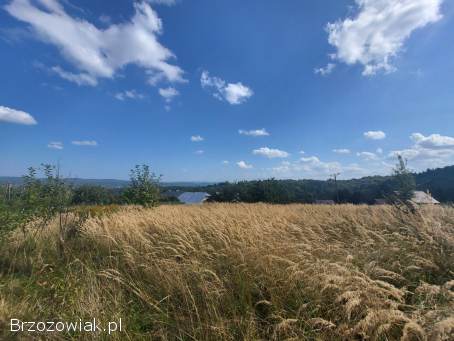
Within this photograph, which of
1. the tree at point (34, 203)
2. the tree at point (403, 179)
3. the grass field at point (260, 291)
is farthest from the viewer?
the tree at point (403, 179)

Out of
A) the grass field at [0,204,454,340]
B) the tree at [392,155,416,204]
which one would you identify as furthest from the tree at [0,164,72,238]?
the tree at [392,155,416,204]

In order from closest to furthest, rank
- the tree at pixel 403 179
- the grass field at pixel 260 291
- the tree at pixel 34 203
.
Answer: the grass field at pixel 260 291, the tree at pixel 34 203, the tree at pixel 403 179

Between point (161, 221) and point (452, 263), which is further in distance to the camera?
point (161, 221)

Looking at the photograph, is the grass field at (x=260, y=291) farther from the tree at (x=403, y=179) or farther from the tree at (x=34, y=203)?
the tree at (x=403, y=179)

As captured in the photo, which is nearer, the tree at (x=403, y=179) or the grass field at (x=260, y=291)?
the grass field at (x=260, y=291)

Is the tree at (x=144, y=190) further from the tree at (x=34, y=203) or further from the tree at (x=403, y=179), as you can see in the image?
the tree at (x=403, y=179)

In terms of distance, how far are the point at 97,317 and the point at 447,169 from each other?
2360 inches

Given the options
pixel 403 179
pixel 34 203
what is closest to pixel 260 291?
pixel 34 203

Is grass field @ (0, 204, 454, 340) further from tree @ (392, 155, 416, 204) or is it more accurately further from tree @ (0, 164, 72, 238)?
tree @ (392, 155, 416, 204)

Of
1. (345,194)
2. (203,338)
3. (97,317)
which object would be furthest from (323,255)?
(345,194)

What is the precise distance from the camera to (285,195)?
4028cm

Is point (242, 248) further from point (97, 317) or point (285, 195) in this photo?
point (285, 195)

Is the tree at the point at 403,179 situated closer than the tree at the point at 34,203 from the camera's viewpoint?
No

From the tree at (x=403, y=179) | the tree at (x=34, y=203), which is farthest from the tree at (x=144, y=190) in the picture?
the tree at (x=403, y=179)
